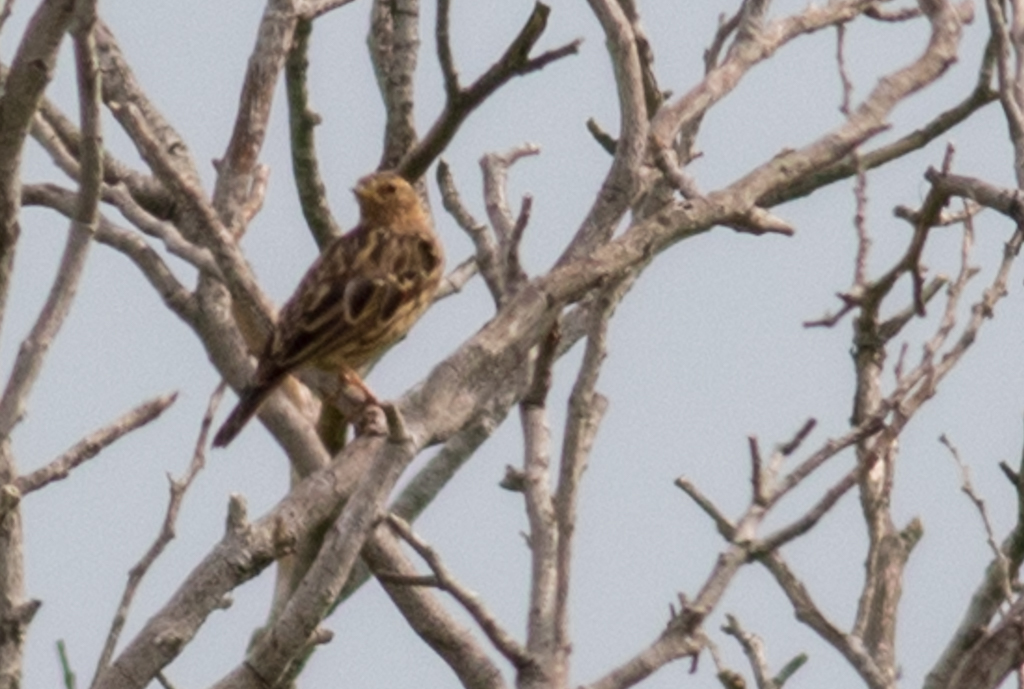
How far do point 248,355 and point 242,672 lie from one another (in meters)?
2.75

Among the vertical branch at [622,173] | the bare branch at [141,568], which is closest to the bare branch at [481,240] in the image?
the vertical branch at [622,173]

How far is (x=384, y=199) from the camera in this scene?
9.77m

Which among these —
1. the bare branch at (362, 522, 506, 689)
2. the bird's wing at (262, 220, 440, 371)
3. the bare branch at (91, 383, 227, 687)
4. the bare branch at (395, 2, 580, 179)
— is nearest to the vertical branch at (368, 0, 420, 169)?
the bare branch at (395, 2, 580, 179)

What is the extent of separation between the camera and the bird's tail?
25.4 feet

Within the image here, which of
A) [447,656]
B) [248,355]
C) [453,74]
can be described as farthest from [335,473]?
[453,74]

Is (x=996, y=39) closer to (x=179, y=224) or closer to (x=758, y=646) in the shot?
(x=758, y=646)

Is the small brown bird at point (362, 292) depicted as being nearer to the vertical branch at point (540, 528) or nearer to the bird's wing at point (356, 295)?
the bird's wing at point (356, 295)

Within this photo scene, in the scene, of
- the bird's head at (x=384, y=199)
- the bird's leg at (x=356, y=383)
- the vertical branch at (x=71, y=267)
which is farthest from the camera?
the bird's head at (x=384, y=199)

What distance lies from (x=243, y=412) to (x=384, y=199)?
2075mm

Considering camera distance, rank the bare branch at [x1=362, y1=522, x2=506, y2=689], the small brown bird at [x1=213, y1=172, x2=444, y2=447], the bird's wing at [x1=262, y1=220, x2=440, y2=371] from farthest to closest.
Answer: the bird's wing at [x1=262, y1=220, x2=440, y2=371]
the small brown bird at [x1=213, y1=172, x2=444, y2=447]
the bare branch at [x1=362, y1=522, x2=506, y2=689]

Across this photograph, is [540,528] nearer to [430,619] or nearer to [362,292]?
[430,619]

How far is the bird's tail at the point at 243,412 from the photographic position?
7.75m

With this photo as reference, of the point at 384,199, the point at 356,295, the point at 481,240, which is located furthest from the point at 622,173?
the point at 384,199

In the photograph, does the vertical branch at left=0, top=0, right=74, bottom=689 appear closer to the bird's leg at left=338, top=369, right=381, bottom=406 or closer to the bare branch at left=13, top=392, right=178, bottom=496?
the bare branch at left=13, top=392, right=178, bottom=496
